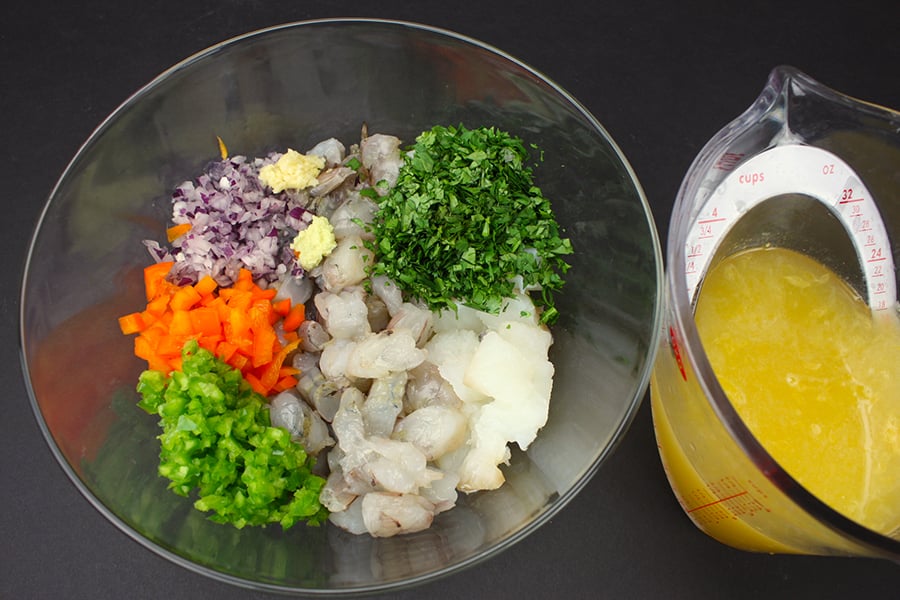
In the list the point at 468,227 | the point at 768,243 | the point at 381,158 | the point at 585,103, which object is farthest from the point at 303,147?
the point at 768,243

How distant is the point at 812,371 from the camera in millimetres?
1829

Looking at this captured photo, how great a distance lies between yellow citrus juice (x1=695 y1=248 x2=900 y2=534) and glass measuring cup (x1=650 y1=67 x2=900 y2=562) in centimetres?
5

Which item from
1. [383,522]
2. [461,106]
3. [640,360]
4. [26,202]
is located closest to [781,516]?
[640,360]

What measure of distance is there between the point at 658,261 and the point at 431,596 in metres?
1.00

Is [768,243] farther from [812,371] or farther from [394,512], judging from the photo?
[394,512]

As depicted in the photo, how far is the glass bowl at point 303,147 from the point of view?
67.2 inches

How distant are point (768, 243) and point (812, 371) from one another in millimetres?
319

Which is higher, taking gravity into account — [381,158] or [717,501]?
[381,158]

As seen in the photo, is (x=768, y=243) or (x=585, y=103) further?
(x=585, y=103)

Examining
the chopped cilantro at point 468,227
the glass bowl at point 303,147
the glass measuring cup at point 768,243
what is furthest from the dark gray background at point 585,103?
the chopped cilantro at point 468,227

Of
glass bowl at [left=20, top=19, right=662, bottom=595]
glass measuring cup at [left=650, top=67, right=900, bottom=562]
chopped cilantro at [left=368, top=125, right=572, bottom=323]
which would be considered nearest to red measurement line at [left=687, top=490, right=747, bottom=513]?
glass measuring cup at [left=650, top=67, right=900, bottom=562]

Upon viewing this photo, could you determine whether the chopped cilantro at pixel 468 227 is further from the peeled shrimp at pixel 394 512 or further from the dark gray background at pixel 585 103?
the dark gray background at pixel 585 103

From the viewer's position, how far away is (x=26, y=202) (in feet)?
7.61

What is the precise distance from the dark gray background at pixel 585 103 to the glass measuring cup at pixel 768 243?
14 centimetres
